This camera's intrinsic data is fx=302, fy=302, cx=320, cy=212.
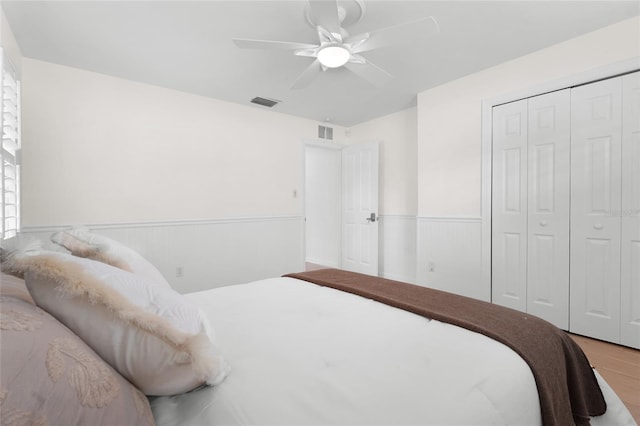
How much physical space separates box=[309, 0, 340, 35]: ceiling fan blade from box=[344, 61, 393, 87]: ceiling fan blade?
17.9 inches

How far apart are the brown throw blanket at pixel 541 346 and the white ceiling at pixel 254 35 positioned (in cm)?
196

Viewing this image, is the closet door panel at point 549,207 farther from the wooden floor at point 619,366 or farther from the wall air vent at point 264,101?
the wall air vent at point 264,101

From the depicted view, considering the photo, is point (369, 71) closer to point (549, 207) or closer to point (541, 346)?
point (549, 207)

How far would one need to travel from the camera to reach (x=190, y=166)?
145 inches

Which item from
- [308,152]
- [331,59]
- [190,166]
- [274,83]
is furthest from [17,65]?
[308,152]

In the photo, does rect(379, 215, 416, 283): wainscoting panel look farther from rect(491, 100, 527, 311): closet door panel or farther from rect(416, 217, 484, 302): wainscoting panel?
rect(491, 100, 527, 311): closet door panel

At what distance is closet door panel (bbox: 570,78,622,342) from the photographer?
240cm

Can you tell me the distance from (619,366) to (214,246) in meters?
3.90

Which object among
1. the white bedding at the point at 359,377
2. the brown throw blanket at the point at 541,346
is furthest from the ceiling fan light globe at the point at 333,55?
the white bedding at the point at 359,377

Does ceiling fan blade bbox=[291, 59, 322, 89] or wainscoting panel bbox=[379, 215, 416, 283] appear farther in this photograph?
wainscoting panel bbox=[379, 215, 416, 283]

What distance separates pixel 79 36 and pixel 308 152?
386 cm

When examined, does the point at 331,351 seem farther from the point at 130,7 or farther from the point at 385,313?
the point at 130,7

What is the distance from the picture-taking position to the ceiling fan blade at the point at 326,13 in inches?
66.0

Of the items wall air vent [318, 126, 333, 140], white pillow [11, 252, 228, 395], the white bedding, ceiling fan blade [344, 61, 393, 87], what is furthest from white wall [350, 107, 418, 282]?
white pillow [11, 252, 228, 395]
